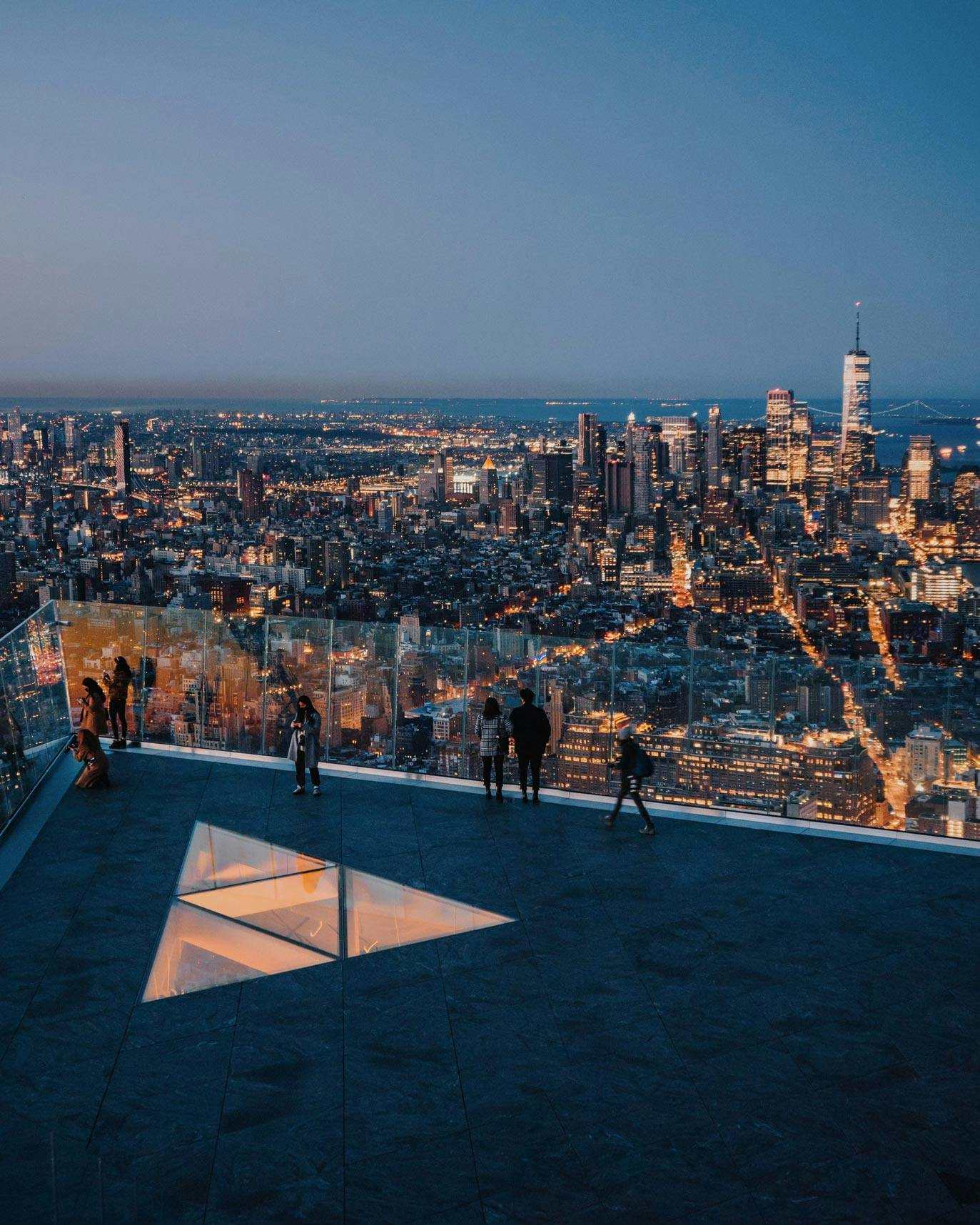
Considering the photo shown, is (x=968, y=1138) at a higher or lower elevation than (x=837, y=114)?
lower

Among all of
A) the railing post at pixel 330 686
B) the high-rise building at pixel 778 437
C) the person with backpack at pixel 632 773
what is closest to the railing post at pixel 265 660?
the railing post at pixel 330 686

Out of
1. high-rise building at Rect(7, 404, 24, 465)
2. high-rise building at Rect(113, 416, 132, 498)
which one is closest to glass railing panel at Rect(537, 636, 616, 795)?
high-rise building at Rect(113, 416, 132, 498)

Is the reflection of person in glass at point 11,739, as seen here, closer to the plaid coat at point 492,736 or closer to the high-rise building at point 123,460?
the plaid coat at point 492,736

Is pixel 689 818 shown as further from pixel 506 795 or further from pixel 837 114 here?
pixel 837 114

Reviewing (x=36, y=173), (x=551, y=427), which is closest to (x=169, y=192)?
(x=36, y=173)

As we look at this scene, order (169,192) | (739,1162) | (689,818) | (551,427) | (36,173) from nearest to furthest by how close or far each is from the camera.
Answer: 1. (739,1162)
2. (689,818)
3. (36,173)
4. (169,192)
5. (551,427)
